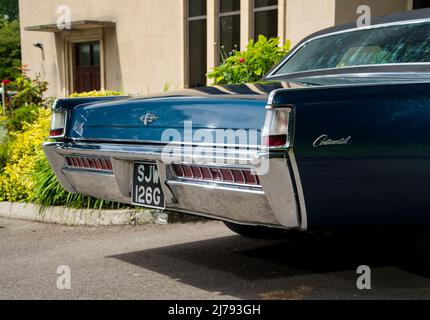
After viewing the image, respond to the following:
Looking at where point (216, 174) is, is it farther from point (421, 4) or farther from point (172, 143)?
point (421, 4)

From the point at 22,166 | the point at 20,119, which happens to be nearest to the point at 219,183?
the point at 22,166

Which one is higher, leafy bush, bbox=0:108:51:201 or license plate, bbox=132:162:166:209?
license plate, bbox=132:162:166:209

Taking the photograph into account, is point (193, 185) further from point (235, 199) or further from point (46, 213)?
point (46, 213)

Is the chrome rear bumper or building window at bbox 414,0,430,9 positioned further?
building window at bbox 414,0,430,9

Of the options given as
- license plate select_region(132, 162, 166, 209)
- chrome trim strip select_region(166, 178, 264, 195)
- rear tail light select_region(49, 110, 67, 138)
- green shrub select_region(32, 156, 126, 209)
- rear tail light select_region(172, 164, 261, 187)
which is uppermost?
rear tail light select_region(49, 110, 67, 138)

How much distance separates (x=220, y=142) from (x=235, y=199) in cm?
33

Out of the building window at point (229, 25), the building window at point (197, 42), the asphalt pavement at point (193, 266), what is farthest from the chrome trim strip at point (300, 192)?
the building window at point (197, 42)

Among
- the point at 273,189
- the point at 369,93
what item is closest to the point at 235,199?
the point at 273,189

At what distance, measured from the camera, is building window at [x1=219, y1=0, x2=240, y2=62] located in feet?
49.6

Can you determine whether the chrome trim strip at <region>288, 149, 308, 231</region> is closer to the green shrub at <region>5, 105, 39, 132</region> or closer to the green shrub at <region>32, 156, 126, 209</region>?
the green shrub at <region>32, 156, 126, 209</region>

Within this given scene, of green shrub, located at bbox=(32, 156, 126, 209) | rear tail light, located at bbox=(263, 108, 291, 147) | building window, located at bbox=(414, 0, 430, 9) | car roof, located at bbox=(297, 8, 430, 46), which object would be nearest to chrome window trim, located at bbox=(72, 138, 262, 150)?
rear tail light, located at bbox=(263, 108, 291, 147)

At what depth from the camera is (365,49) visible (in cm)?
512

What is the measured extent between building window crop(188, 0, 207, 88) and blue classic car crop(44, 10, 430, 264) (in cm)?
1152

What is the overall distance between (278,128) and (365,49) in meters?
1.89
